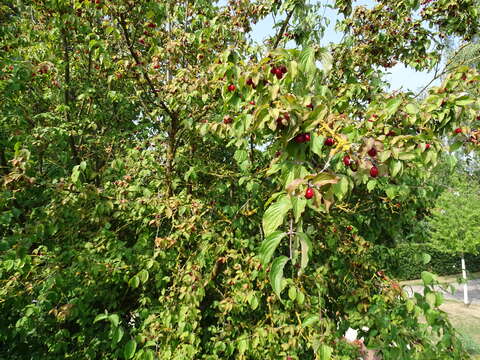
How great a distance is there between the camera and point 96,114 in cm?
455

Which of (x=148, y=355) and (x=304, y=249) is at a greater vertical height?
(x=304, y=249)

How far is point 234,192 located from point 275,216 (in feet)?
8.51

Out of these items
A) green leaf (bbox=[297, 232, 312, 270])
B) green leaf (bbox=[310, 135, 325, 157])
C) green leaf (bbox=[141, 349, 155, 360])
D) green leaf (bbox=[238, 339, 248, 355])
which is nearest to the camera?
green leaf (bbox=[297, 232, 312, 270])

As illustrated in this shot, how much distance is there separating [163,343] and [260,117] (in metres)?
2.13

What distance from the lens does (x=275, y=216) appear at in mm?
1256

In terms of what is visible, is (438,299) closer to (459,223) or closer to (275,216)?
(275,216)

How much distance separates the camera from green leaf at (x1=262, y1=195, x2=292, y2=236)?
1229 millimetres

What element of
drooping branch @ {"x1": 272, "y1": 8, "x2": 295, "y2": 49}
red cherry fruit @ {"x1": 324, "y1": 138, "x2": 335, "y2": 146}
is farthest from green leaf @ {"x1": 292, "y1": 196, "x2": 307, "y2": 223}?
drooping branch @ {"x1": 272, "y1": 8, "x2": 295, "y2": 49}

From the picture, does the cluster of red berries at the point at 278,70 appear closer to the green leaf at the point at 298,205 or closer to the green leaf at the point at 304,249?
the green leaf at the point at 298,205

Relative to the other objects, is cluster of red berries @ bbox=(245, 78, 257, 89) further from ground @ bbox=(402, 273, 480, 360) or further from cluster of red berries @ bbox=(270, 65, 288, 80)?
ground @ bbox=(402, 273, 480, 360)

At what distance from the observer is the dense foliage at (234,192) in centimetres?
165

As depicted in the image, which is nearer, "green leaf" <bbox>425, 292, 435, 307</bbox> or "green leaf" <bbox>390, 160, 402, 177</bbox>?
"green leaf" <bbox>390, 160, 402, 177</bbox>

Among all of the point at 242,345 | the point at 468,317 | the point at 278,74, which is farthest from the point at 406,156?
the point at 468,317

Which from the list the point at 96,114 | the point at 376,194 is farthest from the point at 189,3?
the point at 376,194
